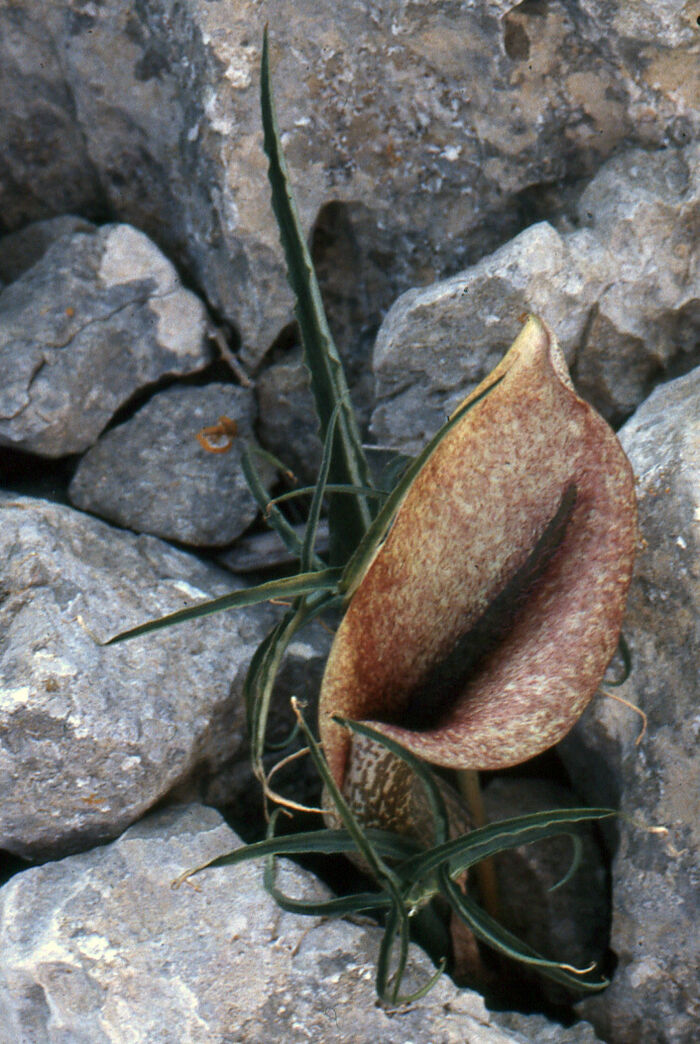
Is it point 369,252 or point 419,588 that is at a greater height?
point 369,252

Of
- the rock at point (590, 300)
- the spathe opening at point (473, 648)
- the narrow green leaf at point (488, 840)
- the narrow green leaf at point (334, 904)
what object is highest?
the rock at point (590, 300)

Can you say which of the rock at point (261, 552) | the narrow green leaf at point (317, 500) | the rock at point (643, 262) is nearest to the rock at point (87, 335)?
the rock at point (261, 552)

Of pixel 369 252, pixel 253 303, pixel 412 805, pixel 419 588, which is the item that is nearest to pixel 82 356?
pixel 253 303

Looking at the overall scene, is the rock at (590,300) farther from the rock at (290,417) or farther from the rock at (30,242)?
the rock at (30,242)

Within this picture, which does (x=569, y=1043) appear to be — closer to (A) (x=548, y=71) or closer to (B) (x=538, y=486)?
(B) (x=538, y=486)

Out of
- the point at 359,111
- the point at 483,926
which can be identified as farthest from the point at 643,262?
the point at 483,926

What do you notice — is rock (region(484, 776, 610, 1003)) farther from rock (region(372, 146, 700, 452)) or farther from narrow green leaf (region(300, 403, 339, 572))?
rock (region(372, 146, 700, 452))
